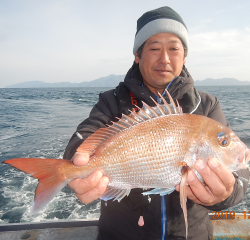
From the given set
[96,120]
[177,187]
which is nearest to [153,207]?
[177,187]

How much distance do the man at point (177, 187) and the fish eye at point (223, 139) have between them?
314mm

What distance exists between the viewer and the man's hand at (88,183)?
2.16 metres

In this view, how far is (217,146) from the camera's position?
229 centimetres

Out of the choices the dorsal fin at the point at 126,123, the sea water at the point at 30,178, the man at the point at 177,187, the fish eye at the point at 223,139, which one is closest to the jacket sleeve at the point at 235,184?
the man at the point at 177,187

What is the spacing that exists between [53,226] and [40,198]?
2.05 metres

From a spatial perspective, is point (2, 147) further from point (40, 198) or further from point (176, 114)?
point (176, 114)

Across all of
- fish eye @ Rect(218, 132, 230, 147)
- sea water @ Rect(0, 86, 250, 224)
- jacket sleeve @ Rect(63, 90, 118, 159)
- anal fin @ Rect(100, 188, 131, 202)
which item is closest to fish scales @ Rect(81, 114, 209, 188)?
anal fin @ Rect(100, 188, 131, 202)

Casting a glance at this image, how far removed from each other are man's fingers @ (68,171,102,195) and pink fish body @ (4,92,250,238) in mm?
71

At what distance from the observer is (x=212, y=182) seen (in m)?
Answer: 2.15

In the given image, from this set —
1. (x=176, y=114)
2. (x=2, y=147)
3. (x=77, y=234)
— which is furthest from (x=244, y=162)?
(x=2, y=147)

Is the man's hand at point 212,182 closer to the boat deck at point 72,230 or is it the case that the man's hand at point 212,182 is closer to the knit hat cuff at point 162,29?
the boat deck at point 72,230

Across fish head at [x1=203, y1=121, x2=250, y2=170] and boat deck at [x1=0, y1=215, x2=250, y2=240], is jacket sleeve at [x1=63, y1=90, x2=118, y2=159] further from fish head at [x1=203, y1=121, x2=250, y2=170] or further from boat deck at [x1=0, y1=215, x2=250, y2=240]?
boat deck at [x1=0, y1=215, x2=250, y2=240]

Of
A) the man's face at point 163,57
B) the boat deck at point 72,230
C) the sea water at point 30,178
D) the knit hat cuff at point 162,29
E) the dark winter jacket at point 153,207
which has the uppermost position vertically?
the knit hat cuff at point 162,29

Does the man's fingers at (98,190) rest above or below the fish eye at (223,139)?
below
